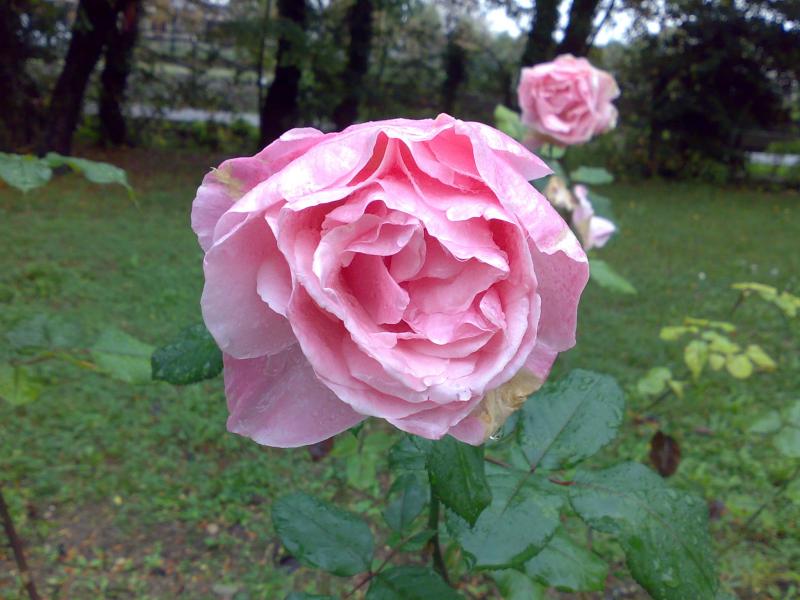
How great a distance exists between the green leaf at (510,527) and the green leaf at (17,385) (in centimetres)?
77

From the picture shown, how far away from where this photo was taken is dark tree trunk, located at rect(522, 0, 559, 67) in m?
8.80

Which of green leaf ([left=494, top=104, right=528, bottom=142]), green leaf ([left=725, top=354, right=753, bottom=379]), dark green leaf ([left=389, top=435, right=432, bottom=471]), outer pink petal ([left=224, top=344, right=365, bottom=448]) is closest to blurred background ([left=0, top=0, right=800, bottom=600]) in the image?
green leaf ([left=725, top=354, right=753, bottom=379])

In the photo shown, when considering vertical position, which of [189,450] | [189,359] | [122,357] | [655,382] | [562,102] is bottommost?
[189,450]

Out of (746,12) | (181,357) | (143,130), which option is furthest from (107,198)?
(746,12)

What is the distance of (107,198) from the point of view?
23.7 ft

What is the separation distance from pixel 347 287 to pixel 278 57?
8559mm

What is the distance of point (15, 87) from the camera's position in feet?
25.0

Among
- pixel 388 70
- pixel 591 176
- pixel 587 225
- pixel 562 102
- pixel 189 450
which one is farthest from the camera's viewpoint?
pixel 388 70

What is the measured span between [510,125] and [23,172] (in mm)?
1159

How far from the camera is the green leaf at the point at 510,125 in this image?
70.6 inches

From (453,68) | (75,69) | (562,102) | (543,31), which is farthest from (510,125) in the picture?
(453,68)

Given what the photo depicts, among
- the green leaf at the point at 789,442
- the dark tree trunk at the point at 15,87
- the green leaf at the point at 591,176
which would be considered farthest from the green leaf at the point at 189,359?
the dark tree trunk at the point at 15,87

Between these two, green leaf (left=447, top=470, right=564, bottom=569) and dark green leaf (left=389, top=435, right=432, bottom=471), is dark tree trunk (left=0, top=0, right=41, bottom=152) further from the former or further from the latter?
green leaf (left=447, top=470, right=564, bottom=569)

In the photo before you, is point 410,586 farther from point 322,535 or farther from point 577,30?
point 577,30
